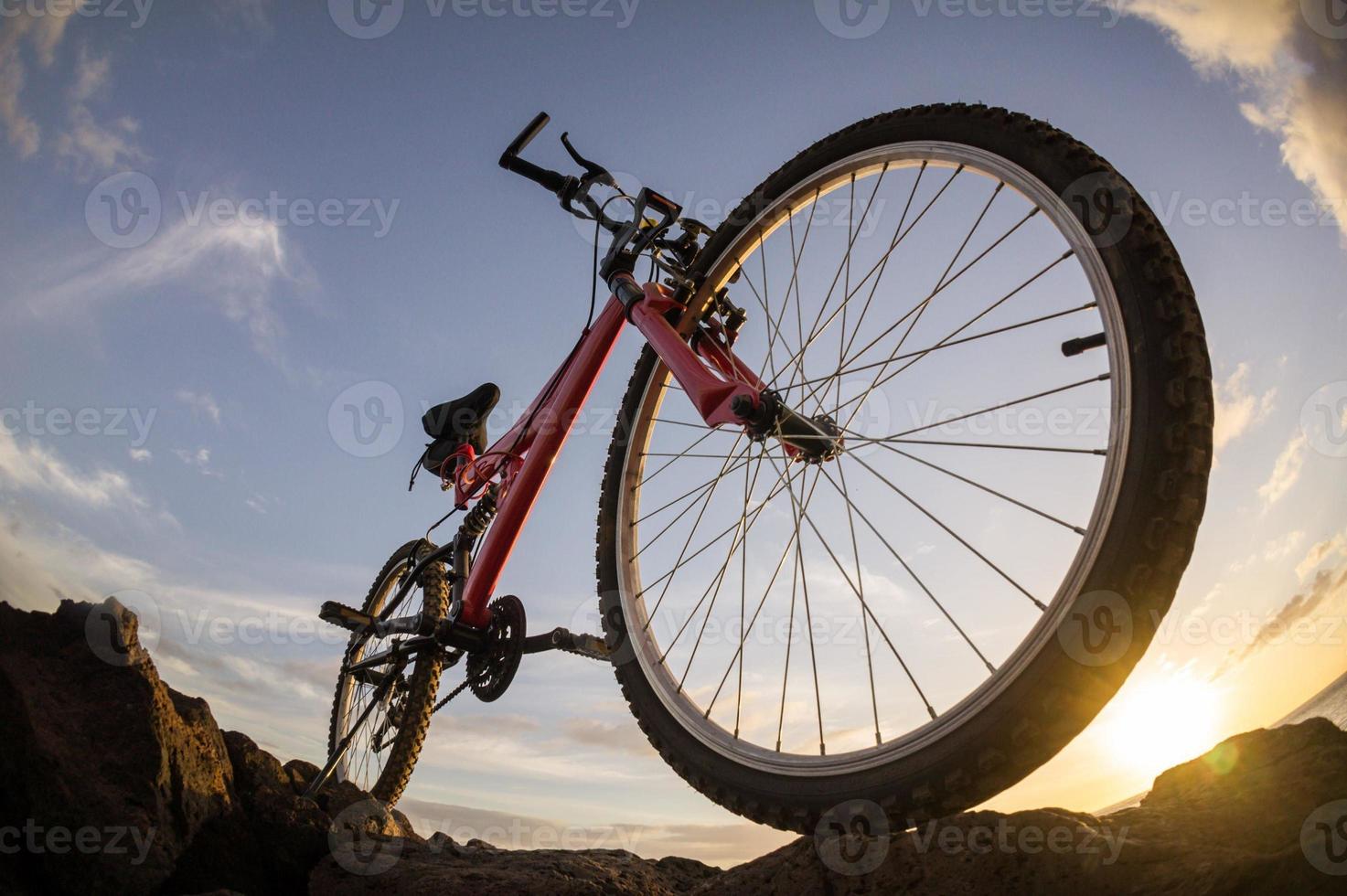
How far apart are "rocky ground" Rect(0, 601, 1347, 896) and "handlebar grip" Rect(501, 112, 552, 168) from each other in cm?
217

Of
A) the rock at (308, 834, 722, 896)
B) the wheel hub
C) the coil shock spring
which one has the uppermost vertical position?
the coil shock spring

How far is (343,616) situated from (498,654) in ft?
3.52

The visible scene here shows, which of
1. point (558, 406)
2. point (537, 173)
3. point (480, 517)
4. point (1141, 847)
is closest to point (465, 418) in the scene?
point (480, 517)

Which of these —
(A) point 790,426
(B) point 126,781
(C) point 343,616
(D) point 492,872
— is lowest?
(D) point 492,872

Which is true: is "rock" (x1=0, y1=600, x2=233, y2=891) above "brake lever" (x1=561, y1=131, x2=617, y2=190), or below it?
below

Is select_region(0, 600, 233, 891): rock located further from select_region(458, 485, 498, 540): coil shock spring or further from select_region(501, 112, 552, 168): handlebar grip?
select_region(501, 112, 552, 168): handlebar grip

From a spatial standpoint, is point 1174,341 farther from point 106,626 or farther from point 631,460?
point 106,626

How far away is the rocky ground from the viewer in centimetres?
134

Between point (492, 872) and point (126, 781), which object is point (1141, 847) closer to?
point (492, 872)

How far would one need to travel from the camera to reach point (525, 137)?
10.2ft

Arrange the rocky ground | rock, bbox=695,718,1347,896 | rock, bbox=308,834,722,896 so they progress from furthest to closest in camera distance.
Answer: rock, bbox=308,834,722,896 → the rocky ground → rock, bbox=695,718,1347,896

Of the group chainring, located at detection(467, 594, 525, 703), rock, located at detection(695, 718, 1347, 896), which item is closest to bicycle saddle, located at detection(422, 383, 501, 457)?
chainring, located at detection(467, 594, 525, 703)

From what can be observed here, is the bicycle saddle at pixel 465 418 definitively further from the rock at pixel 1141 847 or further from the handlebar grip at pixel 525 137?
the rock at pixel 1141 847

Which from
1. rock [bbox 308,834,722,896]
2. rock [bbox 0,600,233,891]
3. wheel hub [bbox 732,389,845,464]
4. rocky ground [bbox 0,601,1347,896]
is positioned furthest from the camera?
wheel hub [bbox 732,389,845,464]
